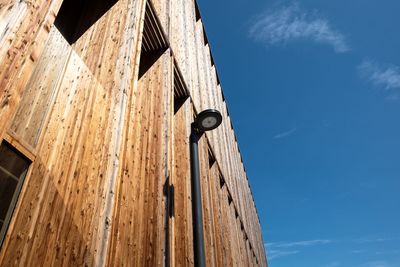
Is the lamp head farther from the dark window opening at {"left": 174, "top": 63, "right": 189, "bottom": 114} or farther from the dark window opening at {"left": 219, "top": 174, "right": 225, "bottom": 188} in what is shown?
the dark window opening at {"left": 219, "top": 174, "right": 225, "bottom": 188}

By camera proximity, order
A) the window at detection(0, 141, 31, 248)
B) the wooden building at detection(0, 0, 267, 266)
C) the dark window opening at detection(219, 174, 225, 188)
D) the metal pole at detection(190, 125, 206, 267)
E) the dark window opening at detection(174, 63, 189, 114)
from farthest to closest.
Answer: the dark window opening at detection(219, 174, 225, 188)
the dark window opening at detection(174, 63, 189, 114)
the metal pole at detection(190, 125, 206, 267)
the window at detection(0, 141, 31, 248)
the wooden building at detection(0, 0, 267, 266)

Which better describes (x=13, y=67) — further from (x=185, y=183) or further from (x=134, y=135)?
(x=185, y=183)

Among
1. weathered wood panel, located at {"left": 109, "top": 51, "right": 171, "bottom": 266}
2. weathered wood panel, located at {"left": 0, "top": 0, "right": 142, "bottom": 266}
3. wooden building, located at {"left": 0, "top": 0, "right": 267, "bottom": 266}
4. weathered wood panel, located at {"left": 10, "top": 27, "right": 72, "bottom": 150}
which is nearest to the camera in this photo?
wooden building, located at {"left": 0, "top": 0, "right": 267, "bottom": 266}

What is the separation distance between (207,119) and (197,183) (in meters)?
1.20

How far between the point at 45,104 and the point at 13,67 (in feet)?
6.19

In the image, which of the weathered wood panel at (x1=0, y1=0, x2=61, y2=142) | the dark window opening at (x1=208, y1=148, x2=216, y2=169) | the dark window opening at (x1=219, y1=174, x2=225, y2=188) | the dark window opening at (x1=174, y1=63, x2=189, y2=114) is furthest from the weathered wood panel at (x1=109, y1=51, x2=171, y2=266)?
the dark window opening at (x1=219, y1=174, x2=225, y2=188)

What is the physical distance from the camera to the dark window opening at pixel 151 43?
5191 millimetres

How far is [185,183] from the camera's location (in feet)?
16.1

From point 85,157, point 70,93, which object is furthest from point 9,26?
point 70,93

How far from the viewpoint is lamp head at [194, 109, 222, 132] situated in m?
4.76

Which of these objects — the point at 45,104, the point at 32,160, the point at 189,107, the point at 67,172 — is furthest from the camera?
the point at 189,107

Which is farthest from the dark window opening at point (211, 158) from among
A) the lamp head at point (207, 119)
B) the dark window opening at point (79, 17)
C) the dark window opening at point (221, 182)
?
the dark window opening at point (79, 17)

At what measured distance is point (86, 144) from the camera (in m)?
2.78

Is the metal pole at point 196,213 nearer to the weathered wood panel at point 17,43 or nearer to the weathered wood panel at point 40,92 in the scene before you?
the weathered wood panel at point 40,92
